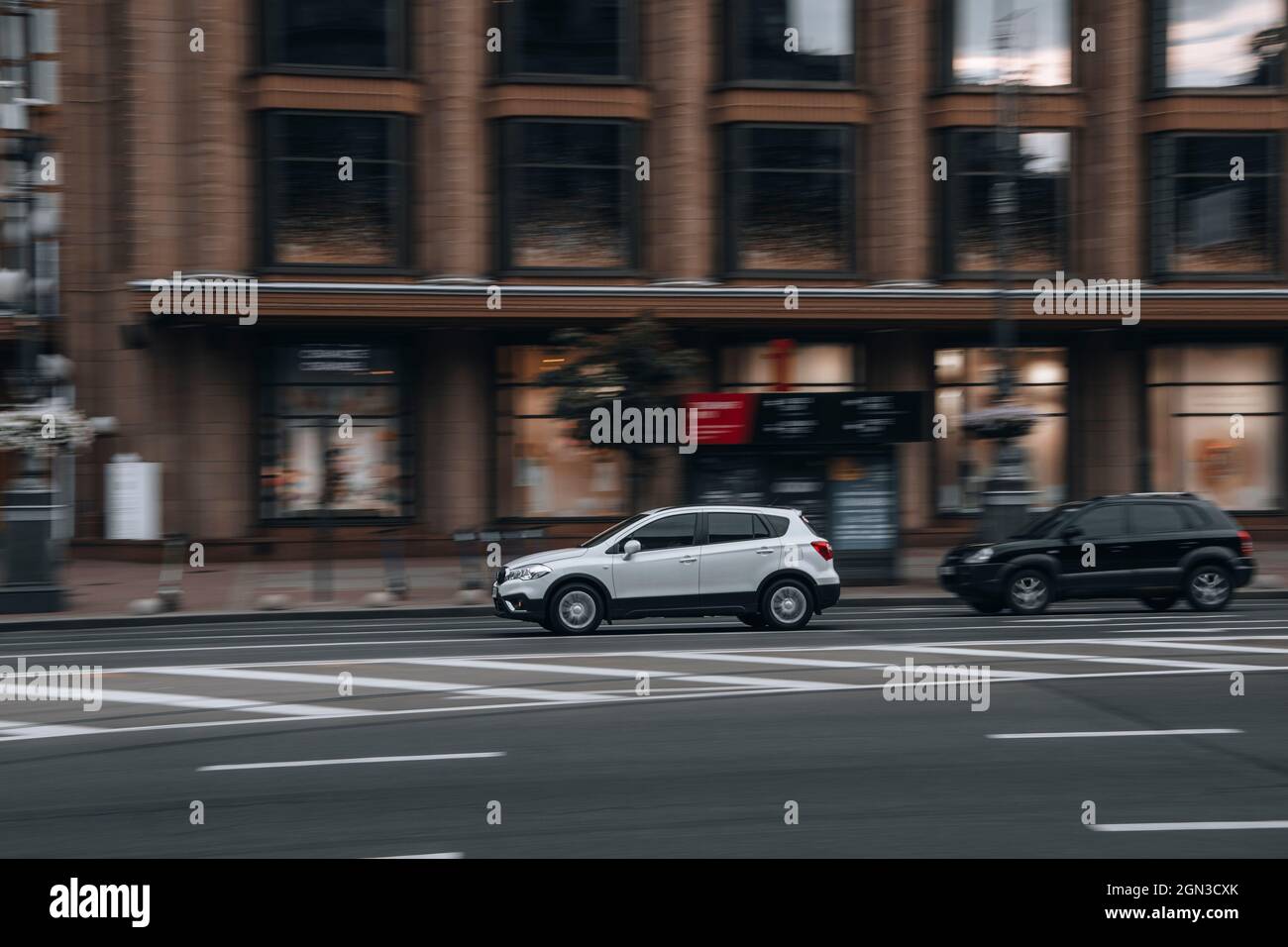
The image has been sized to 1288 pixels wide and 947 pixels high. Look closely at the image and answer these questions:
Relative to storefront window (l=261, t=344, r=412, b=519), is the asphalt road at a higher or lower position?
lower

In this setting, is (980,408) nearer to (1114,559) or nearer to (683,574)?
(1114,559)

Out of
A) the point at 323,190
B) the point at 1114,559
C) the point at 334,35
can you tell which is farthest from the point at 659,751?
the point at 334,35

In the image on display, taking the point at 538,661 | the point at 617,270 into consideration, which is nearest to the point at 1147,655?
the point at 538,661

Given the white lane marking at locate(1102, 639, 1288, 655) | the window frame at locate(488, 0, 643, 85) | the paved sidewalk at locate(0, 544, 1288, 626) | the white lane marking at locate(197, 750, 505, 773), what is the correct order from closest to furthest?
the white lane marking at locate(197, 750, 505, 773) < the white lane marking at locate(1102, 639, 1288, 655) < the paved sidewalk at locate(0, 544, 1288, 626) < the window frame at locate(488, 0, 643, 85)

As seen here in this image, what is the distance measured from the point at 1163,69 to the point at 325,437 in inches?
757

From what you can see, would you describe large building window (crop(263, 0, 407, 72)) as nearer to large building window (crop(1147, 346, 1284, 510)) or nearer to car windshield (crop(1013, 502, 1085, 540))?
car windshield (crop(1013, 502, 1085, 540))

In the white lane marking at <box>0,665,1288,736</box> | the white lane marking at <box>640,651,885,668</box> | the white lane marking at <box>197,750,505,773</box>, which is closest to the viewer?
the white lane marking at <box>197,750,505,773</box>

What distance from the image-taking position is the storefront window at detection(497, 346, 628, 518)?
95.8 ft

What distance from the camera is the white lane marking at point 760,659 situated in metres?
13.2

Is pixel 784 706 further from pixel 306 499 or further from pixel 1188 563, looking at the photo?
pixel 306 499

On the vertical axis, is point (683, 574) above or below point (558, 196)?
Answer: below

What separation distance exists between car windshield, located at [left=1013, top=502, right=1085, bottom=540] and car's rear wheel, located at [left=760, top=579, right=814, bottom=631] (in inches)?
166

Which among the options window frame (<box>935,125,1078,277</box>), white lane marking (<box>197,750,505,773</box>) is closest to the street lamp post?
window frame (<box>935,125,1078,277</box>)

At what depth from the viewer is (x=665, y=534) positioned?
1708cm
